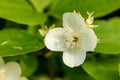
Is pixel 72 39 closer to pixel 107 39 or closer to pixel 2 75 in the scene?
pixel 107 39

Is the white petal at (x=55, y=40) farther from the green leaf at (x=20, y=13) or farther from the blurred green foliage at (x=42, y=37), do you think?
the green leaf at (x=20, y=13)

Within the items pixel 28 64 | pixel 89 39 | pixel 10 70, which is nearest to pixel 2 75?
pixel 10 70

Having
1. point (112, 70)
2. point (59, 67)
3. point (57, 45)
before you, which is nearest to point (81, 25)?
point (57, 45)

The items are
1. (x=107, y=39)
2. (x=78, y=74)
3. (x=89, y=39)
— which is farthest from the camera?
(x=78, y=74)

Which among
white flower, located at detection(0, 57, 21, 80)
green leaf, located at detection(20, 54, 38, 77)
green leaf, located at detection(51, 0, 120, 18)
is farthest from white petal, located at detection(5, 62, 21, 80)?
green leaf, located at detection(51, 0, 120, 18)

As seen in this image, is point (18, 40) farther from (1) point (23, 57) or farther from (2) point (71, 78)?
(2) point (71, 78)

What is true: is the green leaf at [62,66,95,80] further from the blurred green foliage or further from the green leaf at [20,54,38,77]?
the green leaf at [20,54,38,77]
